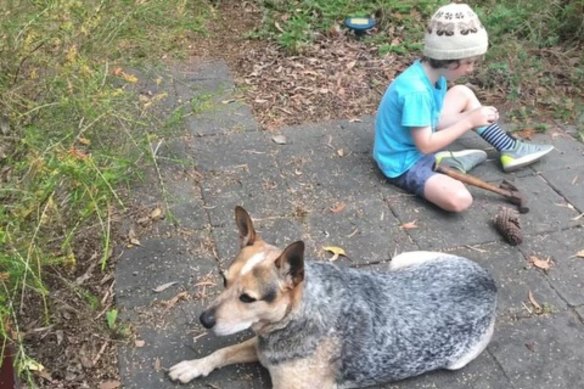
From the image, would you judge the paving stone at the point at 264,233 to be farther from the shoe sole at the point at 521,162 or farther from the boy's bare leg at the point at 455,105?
the shoe sole at the point at 521,162

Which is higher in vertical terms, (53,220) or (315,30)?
(53,220)

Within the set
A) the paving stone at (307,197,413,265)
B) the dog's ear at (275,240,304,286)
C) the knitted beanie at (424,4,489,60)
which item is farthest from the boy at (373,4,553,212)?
the dog's ear at (275,240,304,286)

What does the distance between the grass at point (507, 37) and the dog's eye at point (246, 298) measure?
3.77m

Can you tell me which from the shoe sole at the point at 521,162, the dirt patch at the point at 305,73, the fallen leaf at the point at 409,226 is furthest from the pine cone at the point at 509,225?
the dirt patch at the point at 305,73

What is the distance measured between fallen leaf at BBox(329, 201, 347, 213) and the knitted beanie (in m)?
1.24

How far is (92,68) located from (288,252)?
7.23 ft

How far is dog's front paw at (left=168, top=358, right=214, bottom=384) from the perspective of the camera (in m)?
3.56

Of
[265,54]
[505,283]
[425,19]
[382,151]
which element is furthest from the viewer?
[425,19]

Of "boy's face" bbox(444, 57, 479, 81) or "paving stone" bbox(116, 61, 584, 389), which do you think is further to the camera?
"boy's face" bbox(444, 57, 479, 81)

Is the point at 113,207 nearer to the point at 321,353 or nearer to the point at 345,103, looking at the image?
the point at 321,353

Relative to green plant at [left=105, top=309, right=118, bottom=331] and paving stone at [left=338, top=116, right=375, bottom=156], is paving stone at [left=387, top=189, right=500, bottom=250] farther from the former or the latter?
green plant at [left=105, top=309, right=118, bottom=331]

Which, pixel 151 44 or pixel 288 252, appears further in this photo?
pixel 151 44

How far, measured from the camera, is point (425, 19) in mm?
7523

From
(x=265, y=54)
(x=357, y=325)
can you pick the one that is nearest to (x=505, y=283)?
(x=357, y=325)
